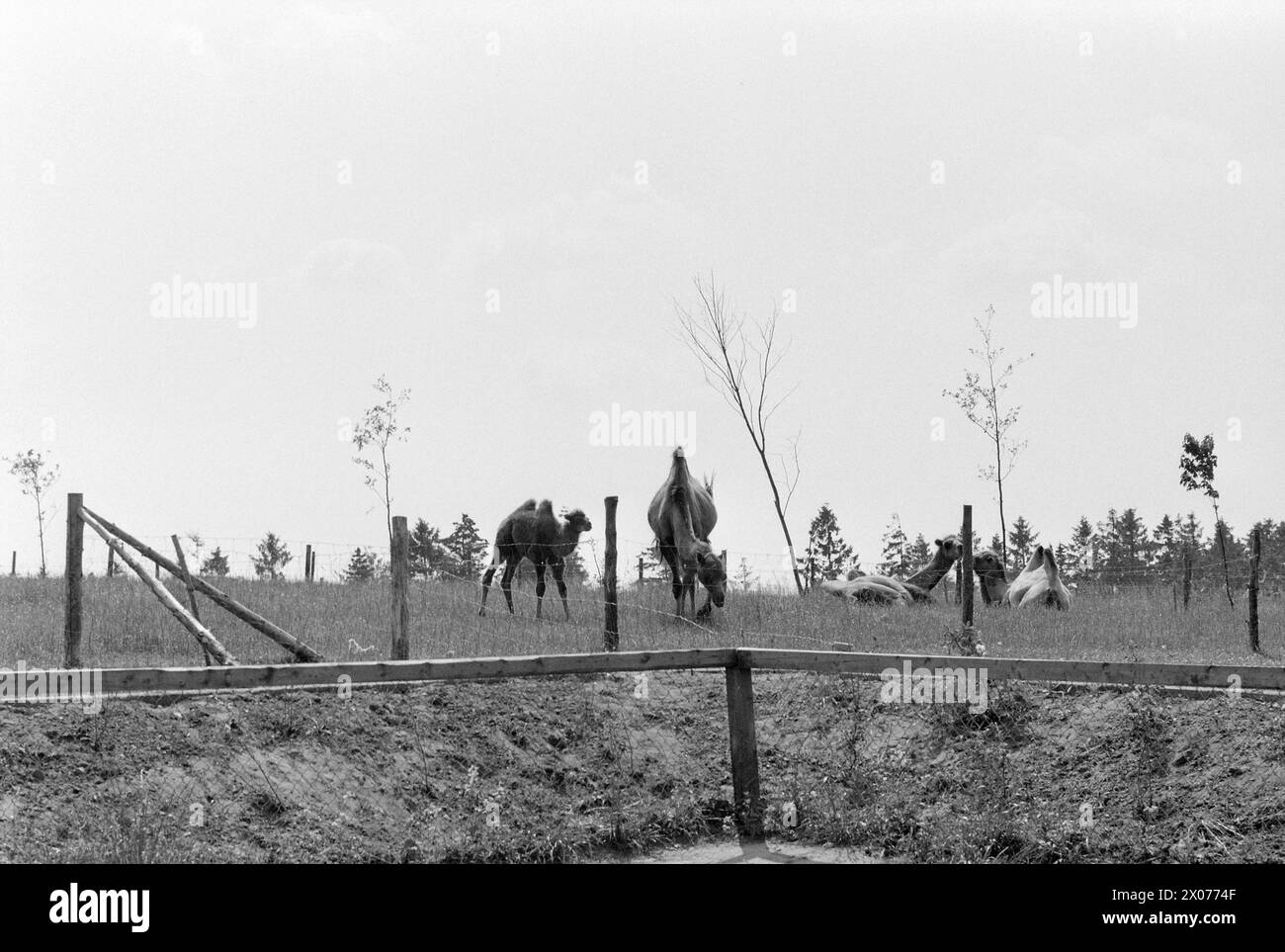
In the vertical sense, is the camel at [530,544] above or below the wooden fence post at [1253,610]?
above

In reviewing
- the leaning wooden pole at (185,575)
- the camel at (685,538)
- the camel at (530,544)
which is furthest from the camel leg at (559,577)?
the leaning wooden pole at (185,575)

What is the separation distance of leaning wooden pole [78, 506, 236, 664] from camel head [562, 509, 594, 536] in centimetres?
915

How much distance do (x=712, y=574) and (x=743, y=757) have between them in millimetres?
8103

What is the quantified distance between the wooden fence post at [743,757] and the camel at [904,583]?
11.7m

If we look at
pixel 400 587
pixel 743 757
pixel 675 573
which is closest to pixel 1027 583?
pixel 675 573

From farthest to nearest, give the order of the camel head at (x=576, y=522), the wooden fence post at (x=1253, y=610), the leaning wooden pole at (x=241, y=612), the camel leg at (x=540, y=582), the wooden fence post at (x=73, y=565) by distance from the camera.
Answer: the camel head at (x=576, y=522) < the camel leg at (x=540, y=582) < the wooden fence post at (x=1253, y=610) < the wooden fence post at (x=73, y=565) < the leaning wooden pole at (x=241, y=612)

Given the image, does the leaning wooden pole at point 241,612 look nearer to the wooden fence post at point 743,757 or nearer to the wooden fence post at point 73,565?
the wooden fence post at point 73,565

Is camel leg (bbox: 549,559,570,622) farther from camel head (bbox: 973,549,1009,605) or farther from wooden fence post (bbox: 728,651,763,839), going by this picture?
wooden fence post (bbox: 728,651,763,839)

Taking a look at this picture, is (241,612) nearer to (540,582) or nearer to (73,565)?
(73,565)

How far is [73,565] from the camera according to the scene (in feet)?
36.0

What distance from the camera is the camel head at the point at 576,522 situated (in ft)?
63.9

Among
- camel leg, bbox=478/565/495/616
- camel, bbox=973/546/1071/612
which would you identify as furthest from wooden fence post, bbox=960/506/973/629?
camel leg, bbox=478/565/495/616
